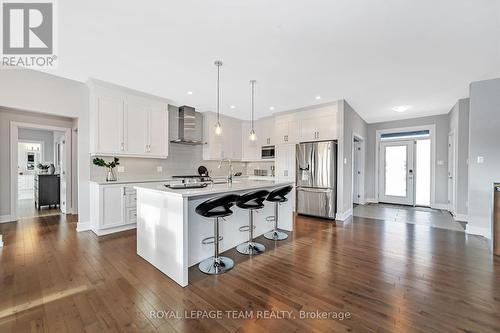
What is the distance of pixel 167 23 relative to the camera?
221cm

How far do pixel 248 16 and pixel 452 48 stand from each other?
256 centimetres

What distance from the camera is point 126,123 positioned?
413 centimetres

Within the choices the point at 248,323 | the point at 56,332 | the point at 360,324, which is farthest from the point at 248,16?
the point at 56,332

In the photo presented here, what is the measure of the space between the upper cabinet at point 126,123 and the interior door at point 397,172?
659 cm

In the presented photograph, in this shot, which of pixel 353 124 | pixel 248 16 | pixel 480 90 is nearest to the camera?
pixel 248 16

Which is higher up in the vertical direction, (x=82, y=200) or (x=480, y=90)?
(x=480, y=90)

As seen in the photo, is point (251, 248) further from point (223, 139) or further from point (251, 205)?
point (223, 139)

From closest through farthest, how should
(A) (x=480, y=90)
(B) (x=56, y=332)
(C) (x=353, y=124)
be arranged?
(B) (x=56, y=332) < (A) (x=480, y=90) < (C) (x=353, y=124)

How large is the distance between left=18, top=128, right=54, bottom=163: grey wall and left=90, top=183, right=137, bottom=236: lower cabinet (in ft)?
20.4

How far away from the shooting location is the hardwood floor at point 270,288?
5.39 feet

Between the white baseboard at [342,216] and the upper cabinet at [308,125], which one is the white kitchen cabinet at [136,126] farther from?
the white baseboard at [342,216]

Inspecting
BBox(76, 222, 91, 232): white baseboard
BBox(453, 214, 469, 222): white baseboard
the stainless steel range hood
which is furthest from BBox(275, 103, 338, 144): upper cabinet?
BBox(76, 222, 91, 232): white baseboard

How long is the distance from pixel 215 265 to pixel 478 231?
4.54 m

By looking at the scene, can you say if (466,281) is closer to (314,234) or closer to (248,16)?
(314,234)
